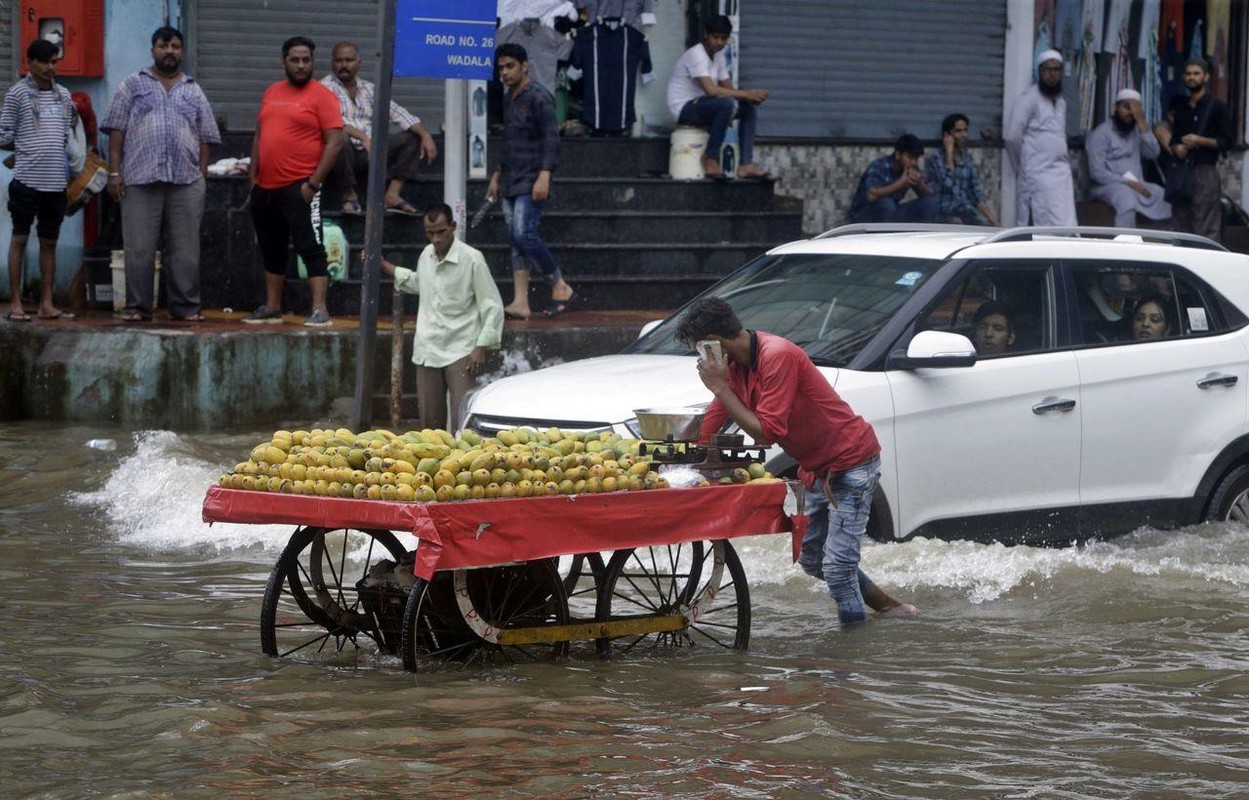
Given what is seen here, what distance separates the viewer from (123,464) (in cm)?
1131

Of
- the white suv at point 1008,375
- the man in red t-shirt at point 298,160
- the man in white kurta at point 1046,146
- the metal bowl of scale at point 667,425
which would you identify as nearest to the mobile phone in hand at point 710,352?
the metal bowl of scale at point 667,425

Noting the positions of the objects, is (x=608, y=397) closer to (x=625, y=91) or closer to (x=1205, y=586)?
(x=1205, y=586)

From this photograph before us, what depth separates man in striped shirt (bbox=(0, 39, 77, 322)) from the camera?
13.4 m

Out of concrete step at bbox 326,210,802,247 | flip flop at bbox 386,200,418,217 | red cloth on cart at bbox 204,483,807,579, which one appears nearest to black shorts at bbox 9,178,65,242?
flip flop at bbox 386,200,418,217

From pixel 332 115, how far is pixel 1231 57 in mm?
10801

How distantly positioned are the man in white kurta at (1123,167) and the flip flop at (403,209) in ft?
23.7

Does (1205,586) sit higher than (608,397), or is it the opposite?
(608,397)

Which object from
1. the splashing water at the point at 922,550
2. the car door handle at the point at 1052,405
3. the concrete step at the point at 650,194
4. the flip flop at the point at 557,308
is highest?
the concrete step at the point at 650,194

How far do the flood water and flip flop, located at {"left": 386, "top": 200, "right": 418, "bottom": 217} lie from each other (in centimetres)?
558

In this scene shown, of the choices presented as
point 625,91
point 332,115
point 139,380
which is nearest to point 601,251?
point 625,91

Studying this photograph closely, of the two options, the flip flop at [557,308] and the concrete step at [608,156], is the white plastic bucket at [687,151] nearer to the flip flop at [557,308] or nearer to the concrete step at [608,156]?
the concrete step at [608,156]

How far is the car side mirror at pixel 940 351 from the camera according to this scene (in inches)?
316

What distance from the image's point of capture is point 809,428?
7.18 m

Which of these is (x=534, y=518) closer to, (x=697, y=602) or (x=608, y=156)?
(x=697, y=602)
